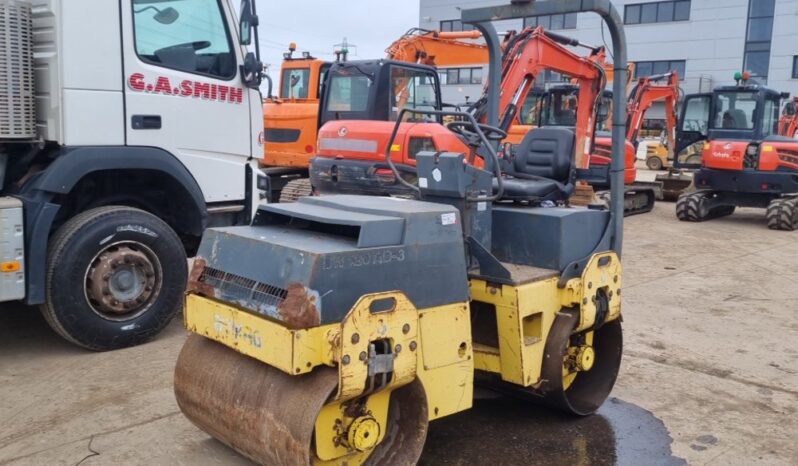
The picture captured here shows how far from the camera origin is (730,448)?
410 centimetres

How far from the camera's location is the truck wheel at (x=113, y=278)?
507 centimetres

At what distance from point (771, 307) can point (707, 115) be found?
31.0 feet

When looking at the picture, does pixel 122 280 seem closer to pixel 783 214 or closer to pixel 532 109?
pixel 783 214

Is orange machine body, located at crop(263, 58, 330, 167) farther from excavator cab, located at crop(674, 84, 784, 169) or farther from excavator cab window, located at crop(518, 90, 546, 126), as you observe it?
excavator cab, located at crop(674, 84, 784, 169)

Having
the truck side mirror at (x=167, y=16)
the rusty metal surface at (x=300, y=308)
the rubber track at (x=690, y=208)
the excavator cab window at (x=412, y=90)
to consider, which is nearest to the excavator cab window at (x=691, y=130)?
the rubber track at (x=690, y=208)

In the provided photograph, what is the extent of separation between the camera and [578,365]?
14.3 ft

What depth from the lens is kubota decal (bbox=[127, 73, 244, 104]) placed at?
5.37m

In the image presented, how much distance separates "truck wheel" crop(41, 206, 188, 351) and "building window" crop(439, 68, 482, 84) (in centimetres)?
3802

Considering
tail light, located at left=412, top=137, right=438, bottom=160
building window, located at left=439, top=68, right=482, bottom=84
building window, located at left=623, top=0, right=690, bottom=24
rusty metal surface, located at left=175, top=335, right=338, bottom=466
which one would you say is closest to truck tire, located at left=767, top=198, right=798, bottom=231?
tail light, located at left=412, top=137, right=438, bottom=160

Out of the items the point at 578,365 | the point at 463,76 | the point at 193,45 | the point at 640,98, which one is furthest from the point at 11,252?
the point at 463,76

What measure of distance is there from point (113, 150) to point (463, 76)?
39.3m

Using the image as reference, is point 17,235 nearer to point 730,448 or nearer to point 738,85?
point 730,448

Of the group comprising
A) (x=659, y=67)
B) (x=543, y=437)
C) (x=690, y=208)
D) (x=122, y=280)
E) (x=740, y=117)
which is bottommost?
(x=543, y=437)

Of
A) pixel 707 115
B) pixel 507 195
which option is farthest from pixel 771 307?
pixel 707 115
